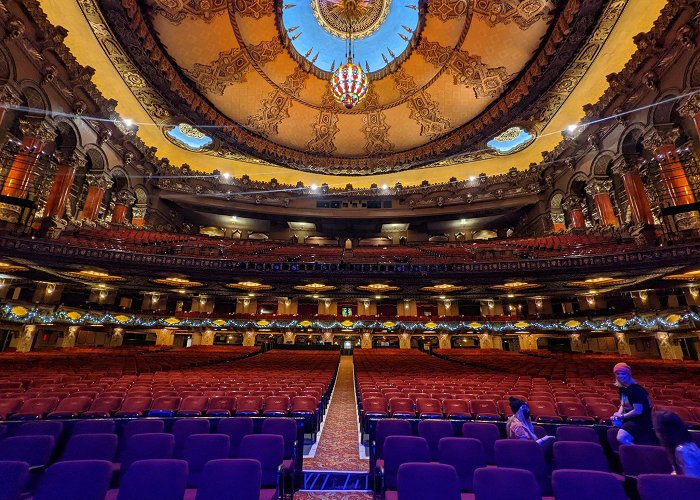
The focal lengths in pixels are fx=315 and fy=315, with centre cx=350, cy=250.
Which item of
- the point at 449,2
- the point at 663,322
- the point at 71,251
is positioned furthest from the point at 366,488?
the point at 449,2

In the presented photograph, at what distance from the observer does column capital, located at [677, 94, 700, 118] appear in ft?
36.8

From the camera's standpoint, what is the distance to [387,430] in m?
3.85

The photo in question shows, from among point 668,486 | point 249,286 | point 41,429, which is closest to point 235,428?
point 41,429

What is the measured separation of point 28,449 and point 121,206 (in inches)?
808

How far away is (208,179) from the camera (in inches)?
930

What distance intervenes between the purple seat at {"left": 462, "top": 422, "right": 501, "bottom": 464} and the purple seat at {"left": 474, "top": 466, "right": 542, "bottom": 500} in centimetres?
168

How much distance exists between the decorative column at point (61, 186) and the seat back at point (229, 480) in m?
17.2

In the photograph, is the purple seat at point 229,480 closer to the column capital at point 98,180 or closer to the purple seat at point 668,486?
the purple seat at point 668,486

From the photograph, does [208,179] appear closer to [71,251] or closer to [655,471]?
[71,251]

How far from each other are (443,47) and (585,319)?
16.8 meters

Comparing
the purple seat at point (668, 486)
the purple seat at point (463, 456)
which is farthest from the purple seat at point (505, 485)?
the purple seat at point (463, 456)

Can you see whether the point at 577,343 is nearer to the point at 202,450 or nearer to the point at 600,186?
the point at 600,186

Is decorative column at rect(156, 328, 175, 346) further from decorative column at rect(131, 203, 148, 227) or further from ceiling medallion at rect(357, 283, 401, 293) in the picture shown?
ceiling medallion at rect(357, 283, 401, 293)

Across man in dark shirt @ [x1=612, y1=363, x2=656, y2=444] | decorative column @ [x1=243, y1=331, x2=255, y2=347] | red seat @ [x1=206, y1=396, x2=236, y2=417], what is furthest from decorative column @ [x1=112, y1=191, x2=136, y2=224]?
man in dark shirt @ [x1=612, y1=363, x2=656, y2=444]
